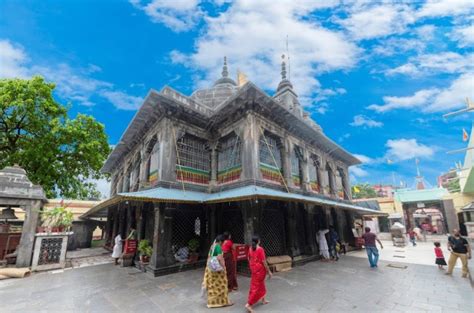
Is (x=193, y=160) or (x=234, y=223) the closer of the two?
(x=234, y=223)

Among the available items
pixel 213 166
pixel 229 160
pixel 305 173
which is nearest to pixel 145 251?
pixel 213 166

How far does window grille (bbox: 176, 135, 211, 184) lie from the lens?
9.83 metres

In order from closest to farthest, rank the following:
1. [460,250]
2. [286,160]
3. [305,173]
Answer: [460,250] → [286,160] → [305,173]

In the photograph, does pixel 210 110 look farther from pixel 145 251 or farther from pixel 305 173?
pixel 145 251

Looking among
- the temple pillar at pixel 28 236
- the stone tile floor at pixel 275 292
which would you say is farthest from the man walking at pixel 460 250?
the temple pillar at pixel 28 236

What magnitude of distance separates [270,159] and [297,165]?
2.50 metres

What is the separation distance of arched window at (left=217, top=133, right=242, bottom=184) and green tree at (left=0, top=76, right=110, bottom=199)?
479 inches

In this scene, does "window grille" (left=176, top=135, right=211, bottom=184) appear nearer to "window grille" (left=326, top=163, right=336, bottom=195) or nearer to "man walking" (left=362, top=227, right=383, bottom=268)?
"man walking" (left=362, top=227, right=383, bottom=268)

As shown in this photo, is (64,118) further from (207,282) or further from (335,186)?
(335,186)

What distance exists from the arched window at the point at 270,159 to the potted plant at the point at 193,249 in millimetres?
3994

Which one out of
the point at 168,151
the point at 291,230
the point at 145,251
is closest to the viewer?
the point at 145,251

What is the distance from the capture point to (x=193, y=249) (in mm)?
9008

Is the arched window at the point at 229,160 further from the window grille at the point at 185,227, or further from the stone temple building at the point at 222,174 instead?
the window grille at the point at 185,227

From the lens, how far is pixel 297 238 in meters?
10.2
